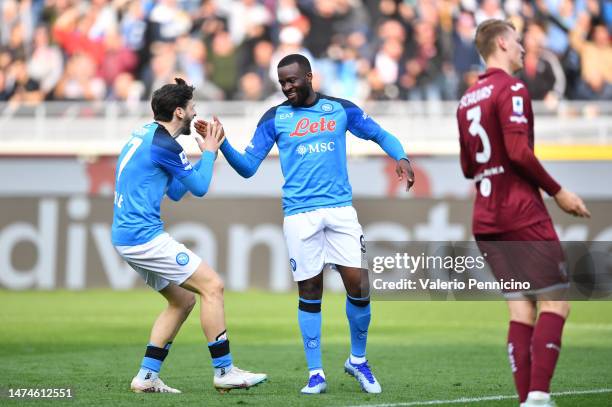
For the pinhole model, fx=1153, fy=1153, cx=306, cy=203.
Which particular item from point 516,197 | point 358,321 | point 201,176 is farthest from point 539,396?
point 201,176

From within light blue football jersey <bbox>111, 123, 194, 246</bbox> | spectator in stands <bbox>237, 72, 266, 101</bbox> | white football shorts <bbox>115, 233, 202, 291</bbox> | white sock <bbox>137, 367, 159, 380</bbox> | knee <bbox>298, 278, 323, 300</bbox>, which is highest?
spectator in stands <bbox>237, 72, 266, 101</bbox>

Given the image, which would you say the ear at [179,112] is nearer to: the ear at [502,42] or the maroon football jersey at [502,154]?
the maroon football jersey at [502,154]

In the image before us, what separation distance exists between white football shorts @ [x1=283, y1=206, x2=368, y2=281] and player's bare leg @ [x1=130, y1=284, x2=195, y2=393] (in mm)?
870

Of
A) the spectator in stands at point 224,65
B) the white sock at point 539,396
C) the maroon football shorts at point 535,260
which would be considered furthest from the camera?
the spectator in stands at point 224,65

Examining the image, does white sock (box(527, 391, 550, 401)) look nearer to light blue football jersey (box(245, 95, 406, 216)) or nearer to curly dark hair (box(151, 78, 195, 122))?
light blue football jersey (box(245, 95, 406, 216))

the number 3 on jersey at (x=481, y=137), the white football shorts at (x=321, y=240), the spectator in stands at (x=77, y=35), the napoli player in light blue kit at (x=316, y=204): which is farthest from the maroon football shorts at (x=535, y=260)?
the spectator in stands at (x=77, y=35)

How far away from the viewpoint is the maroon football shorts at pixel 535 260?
609 centimetres

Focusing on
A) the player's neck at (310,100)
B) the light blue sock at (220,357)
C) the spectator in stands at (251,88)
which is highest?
the spectator in stands at (251,88)

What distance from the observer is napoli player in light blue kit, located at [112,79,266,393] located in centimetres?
795

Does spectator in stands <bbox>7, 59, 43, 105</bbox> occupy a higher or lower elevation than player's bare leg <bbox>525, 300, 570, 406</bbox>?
higher

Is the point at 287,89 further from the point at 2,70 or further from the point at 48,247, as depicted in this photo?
the point at 2,70

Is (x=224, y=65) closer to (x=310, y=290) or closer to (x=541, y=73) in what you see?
(x=541, y=73)

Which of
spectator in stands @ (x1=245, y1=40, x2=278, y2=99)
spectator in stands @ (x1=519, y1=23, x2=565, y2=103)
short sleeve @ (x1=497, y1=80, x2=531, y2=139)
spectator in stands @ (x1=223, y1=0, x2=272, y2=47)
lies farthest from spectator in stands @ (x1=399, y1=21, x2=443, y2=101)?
short sleeve @ (x1=497, y1=80, x2=531, y2=139)

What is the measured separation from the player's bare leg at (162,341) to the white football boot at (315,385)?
36.4 inches
